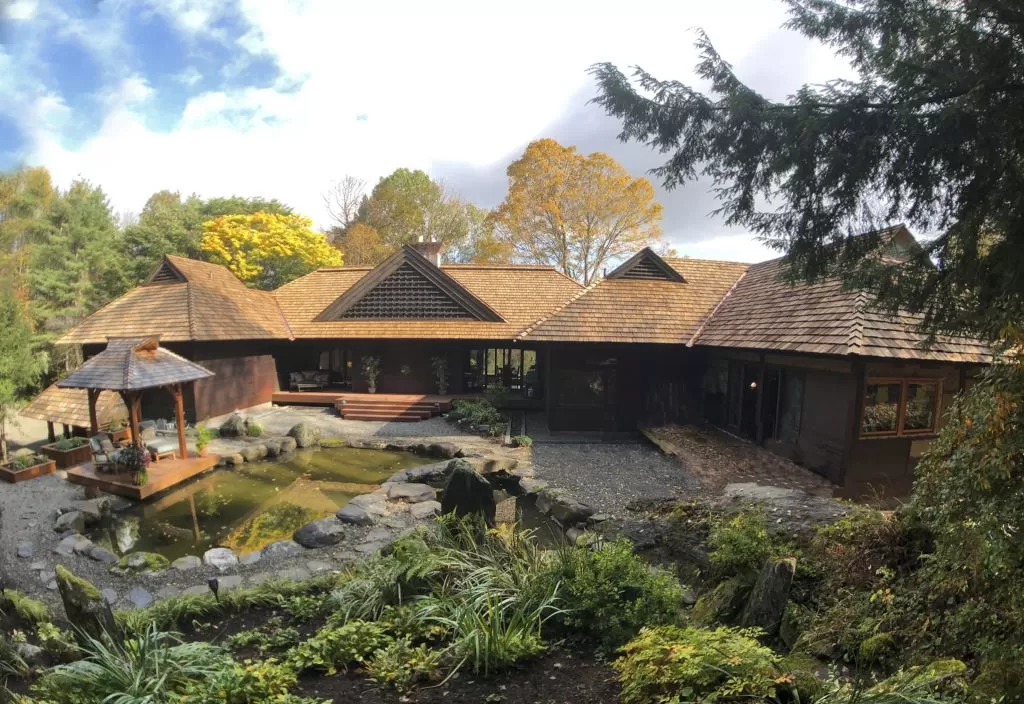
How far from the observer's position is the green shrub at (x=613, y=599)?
153 inches

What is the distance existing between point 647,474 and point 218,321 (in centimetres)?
1348

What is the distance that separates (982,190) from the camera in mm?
4086

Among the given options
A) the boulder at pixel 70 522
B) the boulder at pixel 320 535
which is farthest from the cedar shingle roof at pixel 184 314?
the boulder at pixel 320 535

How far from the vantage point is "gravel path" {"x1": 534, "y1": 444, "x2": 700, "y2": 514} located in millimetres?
9359

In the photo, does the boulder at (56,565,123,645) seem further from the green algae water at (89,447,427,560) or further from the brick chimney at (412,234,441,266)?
the brick chimney at (412,234,441,266)

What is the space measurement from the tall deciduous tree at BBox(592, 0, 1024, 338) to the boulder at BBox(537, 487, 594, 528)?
16.6 ft

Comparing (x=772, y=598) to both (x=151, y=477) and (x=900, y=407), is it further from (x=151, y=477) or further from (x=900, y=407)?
(x=151, y=477)

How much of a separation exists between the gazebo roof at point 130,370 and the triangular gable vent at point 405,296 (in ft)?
25.4

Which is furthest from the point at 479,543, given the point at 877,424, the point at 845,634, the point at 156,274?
the point at 156,274

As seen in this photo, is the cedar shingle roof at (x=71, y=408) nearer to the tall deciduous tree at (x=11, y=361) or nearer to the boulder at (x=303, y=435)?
the tall deciduous tree at (x=11, y=361)

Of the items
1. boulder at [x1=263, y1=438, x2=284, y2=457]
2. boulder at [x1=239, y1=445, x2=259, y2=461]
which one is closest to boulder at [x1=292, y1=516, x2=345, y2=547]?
boulder at [x1=239, y1=445, x2=259, y2=461]

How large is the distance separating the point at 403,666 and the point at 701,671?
6.83ft

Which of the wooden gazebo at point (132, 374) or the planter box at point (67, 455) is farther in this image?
the planter box at point (67, 455)

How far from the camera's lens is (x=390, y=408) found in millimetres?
16828
